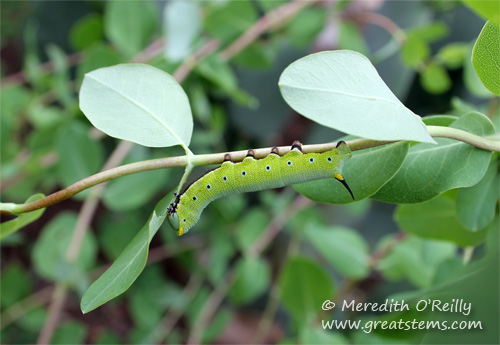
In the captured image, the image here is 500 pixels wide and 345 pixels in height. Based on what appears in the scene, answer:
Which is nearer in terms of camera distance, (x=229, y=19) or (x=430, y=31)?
(x=229, y=19)

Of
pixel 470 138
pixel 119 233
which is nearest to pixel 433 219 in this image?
pixel 470 138

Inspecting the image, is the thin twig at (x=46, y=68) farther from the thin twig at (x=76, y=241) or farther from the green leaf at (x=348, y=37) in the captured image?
the green leaf at (x=348, y=37)

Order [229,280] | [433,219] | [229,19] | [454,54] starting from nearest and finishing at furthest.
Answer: [433,219], [229,19], [454,54], [229,280]

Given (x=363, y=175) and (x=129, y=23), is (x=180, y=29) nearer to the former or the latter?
(x=129, y=23)

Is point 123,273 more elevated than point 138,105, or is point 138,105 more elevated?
point 138,105

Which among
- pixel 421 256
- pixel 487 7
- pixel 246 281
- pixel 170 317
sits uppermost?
pixel 487 7

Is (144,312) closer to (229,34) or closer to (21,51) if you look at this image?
(229,34)
